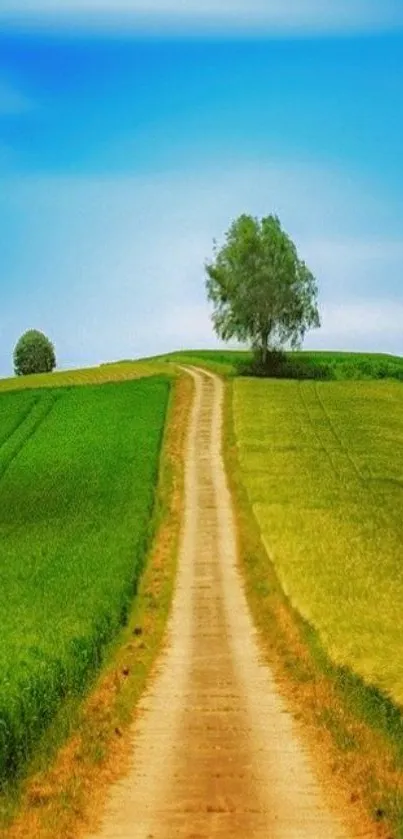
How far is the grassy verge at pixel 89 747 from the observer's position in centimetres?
1775

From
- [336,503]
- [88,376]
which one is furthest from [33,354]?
[336,503]

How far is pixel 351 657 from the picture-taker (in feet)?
90.0

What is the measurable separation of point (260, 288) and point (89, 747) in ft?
297

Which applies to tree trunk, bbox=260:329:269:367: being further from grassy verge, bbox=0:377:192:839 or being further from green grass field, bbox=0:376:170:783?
grassy verge, bbox=0:377:192:839

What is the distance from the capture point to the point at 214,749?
21188 millimetres

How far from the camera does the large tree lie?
11006 cm

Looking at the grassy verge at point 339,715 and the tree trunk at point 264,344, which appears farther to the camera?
the tree trunk at point 264,344

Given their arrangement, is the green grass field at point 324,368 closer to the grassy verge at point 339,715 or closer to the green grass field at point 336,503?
the green grass field at point 336,503

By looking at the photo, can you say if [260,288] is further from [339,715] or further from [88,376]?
[339,715]

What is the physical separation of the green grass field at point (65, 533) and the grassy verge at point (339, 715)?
4.24 m

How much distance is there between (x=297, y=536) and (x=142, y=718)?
2059 cm

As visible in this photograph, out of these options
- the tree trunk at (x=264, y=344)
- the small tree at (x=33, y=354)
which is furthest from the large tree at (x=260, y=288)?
the small tree at (x=33, y=354)

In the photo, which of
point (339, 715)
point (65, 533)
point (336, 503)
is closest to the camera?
point (339, 715)

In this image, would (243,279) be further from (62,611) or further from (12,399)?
(62,611)
